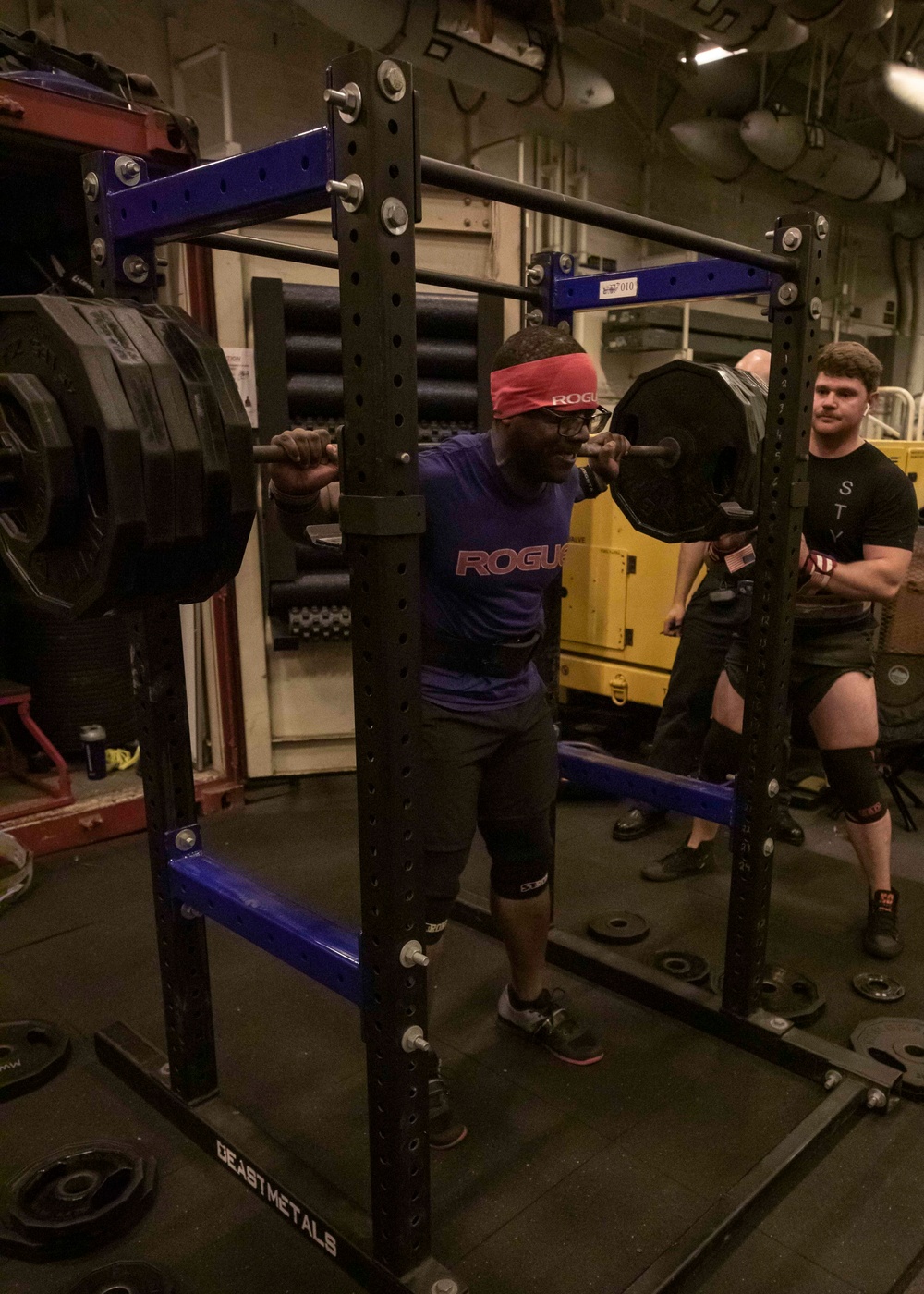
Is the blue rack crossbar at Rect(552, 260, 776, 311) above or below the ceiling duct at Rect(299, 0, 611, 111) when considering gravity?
below

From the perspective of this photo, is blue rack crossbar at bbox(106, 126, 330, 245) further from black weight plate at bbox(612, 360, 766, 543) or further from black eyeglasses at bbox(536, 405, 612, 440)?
black weight plate at bbox(612, 360, 766, 543)

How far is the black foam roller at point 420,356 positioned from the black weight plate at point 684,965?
2.20 metres

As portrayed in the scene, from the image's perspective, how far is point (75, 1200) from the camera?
1.75 meters

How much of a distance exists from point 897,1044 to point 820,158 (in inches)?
189

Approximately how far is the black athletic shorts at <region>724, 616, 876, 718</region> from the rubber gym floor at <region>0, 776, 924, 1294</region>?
2.44 ft

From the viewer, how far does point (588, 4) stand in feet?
12.7

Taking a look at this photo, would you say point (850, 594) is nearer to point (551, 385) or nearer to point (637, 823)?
point (551, 385)

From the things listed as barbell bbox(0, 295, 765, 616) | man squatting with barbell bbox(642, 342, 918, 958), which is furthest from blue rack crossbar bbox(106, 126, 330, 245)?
man squatting with barbell bbox(642, 342, 918, 958)

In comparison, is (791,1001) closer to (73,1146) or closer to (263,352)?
(73,1146)

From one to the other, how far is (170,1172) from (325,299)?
2865mm

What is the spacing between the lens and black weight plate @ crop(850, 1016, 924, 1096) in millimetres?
2094

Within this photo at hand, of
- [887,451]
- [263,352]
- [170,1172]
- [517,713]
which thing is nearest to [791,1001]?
[517,713]

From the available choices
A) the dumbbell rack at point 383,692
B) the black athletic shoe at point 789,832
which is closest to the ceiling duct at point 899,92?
the dumbbell rack at point 383,692

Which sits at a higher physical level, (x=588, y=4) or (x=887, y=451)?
(x=588, y=4)
